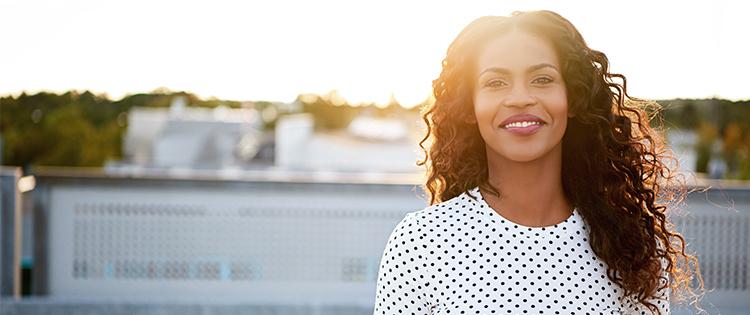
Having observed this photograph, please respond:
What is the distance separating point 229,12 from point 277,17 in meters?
1.39

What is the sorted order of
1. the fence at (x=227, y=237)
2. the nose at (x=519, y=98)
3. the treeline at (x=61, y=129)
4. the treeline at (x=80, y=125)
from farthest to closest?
1. the treeline at (x=61, y=129)
2. the treeline at (x=80, y=125)
3. the fence at (x=227, y=237)
4. the nose at (x=519, y=98)

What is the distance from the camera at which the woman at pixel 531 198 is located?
126 cm

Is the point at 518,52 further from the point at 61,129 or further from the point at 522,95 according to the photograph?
the point at 61,129

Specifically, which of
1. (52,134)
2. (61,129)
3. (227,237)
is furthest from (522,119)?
(52,134)

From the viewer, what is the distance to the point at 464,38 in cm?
131

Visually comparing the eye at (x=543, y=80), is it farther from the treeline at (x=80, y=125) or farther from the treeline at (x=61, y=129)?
the treeline at (x=61, y=129)

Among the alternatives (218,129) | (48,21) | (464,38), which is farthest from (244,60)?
(464,38)

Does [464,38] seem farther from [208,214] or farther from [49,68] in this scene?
[49,68]

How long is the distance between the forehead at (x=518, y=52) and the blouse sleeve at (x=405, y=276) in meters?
0.24

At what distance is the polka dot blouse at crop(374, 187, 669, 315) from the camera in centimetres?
126

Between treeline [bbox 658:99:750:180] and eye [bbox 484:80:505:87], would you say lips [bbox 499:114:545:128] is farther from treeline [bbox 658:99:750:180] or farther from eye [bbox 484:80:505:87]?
treeline [bbox 658:99:750:180]

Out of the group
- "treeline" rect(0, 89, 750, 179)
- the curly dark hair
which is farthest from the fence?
"treeline" rect(0, 89, 750, 179)

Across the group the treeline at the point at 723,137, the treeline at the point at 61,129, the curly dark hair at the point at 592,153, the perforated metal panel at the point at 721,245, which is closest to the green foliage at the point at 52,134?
the treeline at the point at 61,129

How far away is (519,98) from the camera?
1.24 metres
